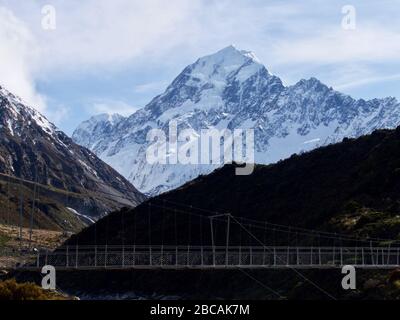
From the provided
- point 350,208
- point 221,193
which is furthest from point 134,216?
point 350,208

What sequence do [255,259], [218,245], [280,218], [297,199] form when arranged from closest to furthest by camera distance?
[255,259] → [218,245] → [280,218] → [297,199]

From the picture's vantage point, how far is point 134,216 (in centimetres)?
15225

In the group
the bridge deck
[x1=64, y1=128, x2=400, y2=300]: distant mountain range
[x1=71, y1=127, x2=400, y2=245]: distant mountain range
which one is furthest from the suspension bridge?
[x1=71, y1=127, x2=400, y2=245]: distant mountain range

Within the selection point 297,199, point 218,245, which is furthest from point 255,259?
point 297,199

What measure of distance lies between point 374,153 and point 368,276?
62.2 metres

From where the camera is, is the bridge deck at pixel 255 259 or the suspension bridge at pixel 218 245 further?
the suspension bridge at pixel 218 245

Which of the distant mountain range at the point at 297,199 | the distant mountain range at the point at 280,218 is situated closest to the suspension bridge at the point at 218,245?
the distant mountain range at the point at 280,218

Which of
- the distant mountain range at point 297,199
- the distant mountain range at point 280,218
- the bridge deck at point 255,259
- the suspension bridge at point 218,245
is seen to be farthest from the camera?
the distant mountain range at point 297,199

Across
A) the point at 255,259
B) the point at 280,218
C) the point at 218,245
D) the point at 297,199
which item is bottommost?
the point at 255,259

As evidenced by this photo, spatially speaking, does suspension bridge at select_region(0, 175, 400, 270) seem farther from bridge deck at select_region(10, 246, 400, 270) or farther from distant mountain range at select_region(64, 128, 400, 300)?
distant mountain range at select_region(64, 128, 400, 300)

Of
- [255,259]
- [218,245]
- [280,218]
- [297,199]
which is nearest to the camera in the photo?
[255,259]

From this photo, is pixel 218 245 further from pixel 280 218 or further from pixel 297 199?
pixel 297 199

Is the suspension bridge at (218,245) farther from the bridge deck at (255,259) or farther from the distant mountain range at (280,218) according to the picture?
the distant mountain range at (280,218)
